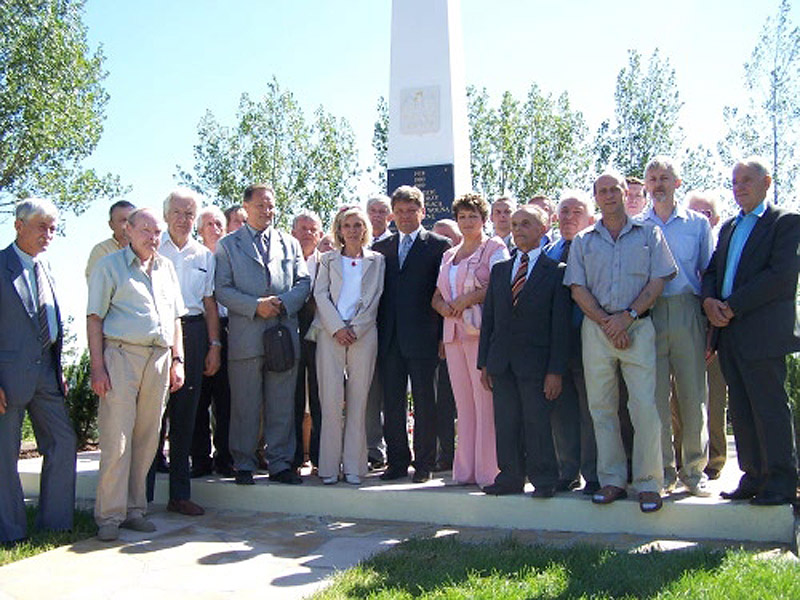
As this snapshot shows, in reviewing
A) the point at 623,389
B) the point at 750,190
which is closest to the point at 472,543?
the point at 623,389

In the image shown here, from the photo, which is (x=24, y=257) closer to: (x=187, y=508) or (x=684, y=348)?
(x=187, y=508)

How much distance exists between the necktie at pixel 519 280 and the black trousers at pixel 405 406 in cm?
91

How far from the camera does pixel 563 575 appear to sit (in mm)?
3832

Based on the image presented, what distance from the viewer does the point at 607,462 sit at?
4863 mm

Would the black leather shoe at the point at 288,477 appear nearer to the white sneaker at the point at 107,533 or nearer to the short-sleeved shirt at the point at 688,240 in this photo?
the white sneaker at the point at 107,533

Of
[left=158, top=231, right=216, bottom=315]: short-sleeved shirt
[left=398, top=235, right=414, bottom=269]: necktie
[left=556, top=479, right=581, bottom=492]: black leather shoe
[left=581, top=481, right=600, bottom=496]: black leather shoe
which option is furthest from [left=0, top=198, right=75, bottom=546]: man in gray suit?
[left=581, top=481, right=600, bottom=496]: black leather shoe

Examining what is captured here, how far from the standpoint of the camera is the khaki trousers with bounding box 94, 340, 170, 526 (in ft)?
16.3

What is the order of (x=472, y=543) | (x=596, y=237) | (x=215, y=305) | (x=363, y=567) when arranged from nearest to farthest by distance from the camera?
(x=363, y=567) → (x=472, y=543) → (x=596, y=237) → (x=215, y=305)

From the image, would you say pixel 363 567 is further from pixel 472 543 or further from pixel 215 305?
pixel 215 305

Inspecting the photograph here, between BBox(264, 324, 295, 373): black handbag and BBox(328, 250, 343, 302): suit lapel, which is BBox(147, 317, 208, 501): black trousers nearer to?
BBox(264, 324, 295, 373): black handbag

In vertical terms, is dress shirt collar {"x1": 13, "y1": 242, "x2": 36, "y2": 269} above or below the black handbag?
above

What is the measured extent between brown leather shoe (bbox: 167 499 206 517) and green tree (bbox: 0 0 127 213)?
12098 mm

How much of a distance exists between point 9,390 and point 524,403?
3.08 m

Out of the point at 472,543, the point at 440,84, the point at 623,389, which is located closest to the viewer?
the point at 472,543
